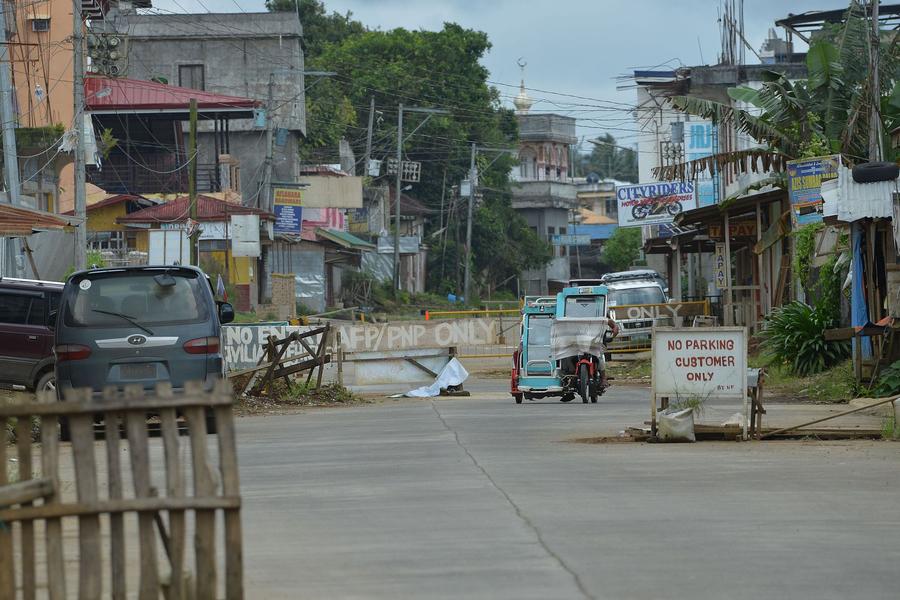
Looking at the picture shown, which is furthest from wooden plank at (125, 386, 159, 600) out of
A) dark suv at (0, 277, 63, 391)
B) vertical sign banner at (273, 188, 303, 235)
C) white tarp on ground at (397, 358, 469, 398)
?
vertical sign banner at (273, 188, 303, 235)

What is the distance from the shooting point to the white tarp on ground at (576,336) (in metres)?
25.1

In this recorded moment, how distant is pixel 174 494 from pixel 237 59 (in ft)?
215

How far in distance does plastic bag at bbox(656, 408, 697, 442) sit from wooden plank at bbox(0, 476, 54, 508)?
9890mm

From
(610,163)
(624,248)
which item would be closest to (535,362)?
(624,248)

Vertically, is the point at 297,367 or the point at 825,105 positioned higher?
the point at 825,105

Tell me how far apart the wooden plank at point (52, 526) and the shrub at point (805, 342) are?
71.7 ft

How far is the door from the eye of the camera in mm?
21562

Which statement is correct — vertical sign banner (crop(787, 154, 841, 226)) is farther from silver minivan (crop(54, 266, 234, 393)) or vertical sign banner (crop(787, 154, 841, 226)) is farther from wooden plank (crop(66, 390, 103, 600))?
wooden plank (crop(66, 390, 103, 600))

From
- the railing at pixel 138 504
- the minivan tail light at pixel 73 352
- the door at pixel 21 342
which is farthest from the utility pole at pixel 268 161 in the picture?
the railing at pixel 138 504

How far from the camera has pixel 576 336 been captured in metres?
25.2

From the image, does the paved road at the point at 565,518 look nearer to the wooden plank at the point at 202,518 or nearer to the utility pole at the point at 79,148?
the wooden plank at the point at 202,518

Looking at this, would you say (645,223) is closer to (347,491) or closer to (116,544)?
(347,491)

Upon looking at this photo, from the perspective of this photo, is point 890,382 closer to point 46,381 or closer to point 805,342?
point 805,342

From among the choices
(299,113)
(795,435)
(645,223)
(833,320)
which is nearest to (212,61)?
(299,113)
